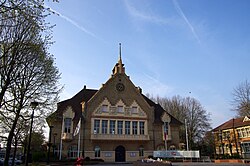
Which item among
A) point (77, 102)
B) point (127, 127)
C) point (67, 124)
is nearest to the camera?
point (67, 124)

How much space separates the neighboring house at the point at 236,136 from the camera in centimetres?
5576

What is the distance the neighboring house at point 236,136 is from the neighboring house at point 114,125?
1815 centimetres

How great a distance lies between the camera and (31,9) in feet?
33.0

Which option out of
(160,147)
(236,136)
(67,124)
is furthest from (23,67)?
(236,136)

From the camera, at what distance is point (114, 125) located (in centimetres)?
4206

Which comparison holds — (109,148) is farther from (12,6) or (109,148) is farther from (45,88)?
(12,6)

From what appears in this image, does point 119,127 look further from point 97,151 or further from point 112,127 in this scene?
point 97,151

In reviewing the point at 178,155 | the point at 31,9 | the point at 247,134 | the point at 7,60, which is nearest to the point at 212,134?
the point at 247,134

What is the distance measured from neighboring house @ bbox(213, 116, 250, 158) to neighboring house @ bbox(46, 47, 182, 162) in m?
18.2

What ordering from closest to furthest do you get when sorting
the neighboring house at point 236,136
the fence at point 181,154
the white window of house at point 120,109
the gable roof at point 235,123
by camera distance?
the fence at point 181,154 < the white window of house at point 120,109 < the neighboring house at point 236,136 < the gable roof at point 235,123

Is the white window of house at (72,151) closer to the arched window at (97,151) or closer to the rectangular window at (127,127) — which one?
the arched window at (97,151)

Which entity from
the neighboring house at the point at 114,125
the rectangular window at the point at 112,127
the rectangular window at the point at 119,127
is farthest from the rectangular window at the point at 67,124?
the rectangular window at the point at 119,127

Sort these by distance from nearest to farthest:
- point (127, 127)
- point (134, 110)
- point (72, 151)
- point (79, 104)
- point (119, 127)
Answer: point (72, 151)
point (119, 127)
point (127, 127)
point (79, 104)
point (134, 110)

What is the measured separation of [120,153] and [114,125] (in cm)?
480
